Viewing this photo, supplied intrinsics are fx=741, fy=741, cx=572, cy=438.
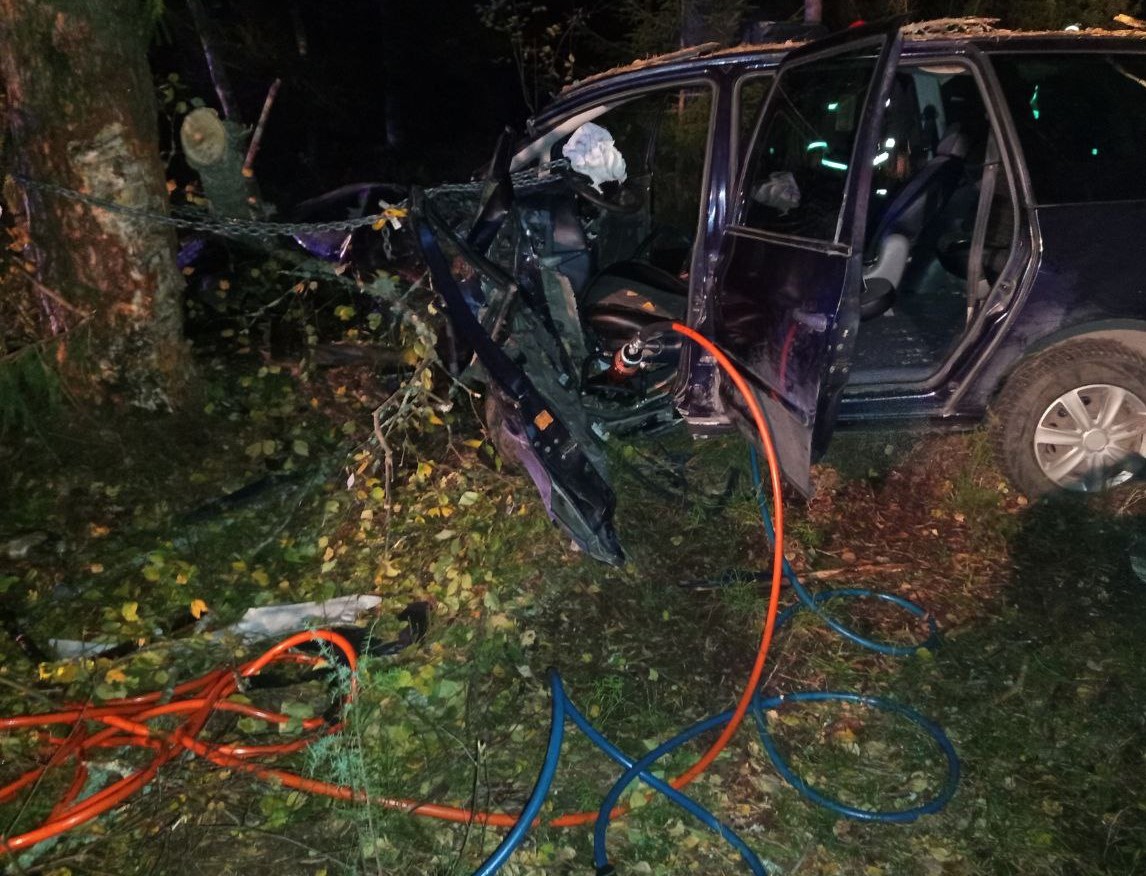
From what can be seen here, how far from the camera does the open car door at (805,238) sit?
2578mm

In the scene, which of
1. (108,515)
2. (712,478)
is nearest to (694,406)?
(712,478)

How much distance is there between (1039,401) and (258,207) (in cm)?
452

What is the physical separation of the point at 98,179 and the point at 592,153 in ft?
8.06

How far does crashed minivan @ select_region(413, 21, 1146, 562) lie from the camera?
2.81 m

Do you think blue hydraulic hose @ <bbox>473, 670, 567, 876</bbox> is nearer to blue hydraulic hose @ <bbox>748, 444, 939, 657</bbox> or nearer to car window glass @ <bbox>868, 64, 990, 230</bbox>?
blue hydraulic hose @ <bbox>748, 444, 939, 657</bbox>

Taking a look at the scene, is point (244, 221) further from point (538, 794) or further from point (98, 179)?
point (538, 794)

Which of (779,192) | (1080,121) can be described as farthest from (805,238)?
(1080,121)

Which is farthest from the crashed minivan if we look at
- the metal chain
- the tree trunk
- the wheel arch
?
the tree trunk

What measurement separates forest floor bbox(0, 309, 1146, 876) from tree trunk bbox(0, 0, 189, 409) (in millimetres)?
→ 375

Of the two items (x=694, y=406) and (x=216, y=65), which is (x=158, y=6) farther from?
(x=216, y=65)

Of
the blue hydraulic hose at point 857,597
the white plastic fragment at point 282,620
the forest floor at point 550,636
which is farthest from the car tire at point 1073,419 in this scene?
the white plastic fragment at point 282,620

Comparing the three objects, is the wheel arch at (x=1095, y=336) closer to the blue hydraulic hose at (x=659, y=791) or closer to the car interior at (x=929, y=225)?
the car interior at (x=929, y=225)

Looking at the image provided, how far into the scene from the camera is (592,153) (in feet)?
13.3

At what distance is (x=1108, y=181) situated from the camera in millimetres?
3002
